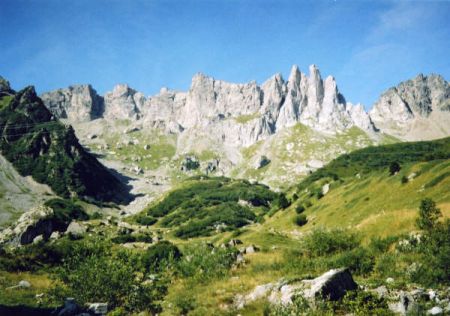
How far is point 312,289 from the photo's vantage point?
14.7 metres

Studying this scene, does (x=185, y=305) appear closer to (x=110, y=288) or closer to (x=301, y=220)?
(x=110, y=288)

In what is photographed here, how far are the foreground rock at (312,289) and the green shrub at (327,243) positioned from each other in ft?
32.3

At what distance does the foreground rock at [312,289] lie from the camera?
1452cm

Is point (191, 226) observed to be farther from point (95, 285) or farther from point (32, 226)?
point (95, 285)

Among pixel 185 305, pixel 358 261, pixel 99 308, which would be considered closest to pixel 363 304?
pixel 358 261

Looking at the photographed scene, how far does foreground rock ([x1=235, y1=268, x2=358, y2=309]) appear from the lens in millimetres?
14523

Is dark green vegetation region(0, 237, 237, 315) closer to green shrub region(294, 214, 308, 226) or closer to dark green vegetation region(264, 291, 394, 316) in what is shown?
dark green vegetation region(264, 291, 394, 316)

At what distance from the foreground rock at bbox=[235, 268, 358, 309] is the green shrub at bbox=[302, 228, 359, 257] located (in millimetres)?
9856

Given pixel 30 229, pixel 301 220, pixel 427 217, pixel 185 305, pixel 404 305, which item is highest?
pixel 30 229

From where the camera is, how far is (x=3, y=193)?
198500 millimetres

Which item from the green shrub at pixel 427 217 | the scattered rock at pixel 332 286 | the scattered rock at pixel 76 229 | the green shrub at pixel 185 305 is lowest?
the green shrub at pixel 185 305

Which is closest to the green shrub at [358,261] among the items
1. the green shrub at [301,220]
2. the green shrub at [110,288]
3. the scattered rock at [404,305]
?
the scattered rock at [404,305]

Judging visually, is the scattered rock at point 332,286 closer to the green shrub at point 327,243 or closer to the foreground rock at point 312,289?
the foreground rock at point 312,289

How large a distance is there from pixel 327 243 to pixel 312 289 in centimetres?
1311
